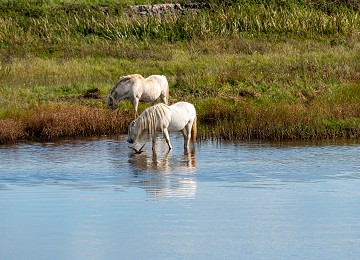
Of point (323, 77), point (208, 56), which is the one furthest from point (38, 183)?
point (208, 56)

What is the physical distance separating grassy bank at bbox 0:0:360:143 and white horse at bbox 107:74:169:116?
36cm

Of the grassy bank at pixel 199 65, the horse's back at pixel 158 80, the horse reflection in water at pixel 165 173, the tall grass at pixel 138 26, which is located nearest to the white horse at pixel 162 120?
the horse reflection in water at pixel 165 173

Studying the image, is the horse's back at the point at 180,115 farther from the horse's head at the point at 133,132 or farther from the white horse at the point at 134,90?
the white horse at the point at 134,90

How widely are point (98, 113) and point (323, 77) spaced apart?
23.0 feet

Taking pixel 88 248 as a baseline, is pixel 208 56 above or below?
above

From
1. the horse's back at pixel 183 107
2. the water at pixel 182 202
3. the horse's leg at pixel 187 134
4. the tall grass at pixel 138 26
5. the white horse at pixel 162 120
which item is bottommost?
the water at pixel 182 202

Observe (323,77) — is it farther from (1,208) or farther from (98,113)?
(1,208)

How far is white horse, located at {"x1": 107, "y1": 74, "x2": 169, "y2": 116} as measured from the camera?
22234 millimetres

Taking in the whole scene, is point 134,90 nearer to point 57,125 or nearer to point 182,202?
point 57,125

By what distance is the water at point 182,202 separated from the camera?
11.9 meters

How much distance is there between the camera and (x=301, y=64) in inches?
1066

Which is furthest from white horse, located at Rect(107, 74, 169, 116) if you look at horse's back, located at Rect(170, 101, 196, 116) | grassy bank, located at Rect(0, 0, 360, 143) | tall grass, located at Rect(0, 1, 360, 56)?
tall grass, located at Rect(0, 1, 360, 56)

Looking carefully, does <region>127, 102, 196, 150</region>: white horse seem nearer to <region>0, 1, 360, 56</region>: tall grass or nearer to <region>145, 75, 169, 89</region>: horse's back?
<region>145, 75, 169, 89</region>: horse's back

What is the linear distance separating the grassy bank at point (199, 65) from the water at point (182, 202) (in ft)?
5.32
